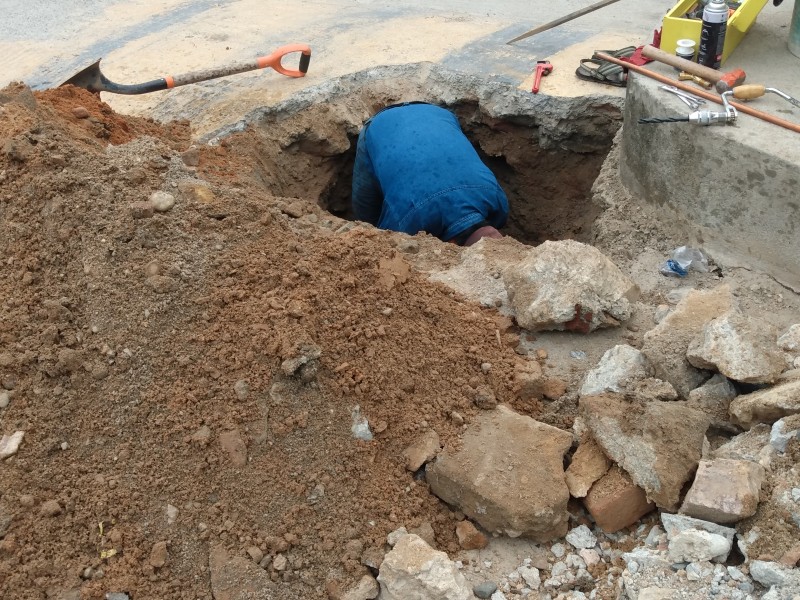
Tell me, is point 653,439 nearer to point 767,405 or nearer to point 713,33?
point 767,405

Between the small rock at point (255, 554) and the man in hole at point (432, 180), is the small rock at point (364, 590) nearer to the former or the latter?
the small rock at point (255, 554)

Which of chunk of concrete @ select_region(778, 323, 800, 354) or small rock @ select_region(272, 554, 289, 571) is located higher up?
chunk of concrete @ select_region(778, 323, 800, 354)

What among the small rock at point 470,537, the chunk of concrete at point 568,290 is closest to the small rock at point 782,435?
the chunk of concrete at point 568,290

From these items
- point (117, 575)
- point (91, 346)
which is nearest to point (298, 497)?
point (117, 575)

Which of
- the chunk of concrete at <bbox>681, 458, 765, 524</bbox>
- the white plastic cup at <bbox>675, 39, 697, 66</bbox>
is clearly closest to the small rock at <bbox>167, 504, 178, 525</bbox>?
the chunk of concrete at <bbox>681, 458, 765, 524</bbox>

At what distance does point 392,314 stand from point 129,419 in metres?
0.86

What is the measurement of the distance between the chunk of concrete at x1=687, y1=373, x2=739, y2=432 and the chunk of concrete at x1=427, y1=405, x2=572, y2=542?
402mm

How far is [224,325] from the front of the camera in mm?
2320

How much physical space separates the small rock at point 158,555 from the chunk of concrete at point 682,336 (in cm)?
154

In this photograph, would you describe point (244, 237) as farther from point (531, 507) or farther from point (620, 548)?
point (620, 548)

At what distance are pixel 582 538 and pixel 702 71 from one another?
2043mm

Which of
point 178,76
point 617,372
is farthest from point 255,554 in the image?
point 178,76

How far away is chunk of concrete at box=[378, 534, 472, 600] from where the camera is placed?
1848 millimetres

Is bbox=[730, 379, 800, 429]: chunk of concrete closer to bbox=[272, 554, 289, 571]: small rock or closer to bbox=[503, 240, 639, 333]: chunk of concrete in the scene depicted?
bbox=[503, 240, 639, 333]: chunk of concrete
